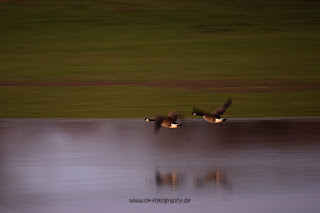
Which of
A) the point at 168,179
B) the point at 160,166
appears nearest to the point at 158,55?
the point at 160,166

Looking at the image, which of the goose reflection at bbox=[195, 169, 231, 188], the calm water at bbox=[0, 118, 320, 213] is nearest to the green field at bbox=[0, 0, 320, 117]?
the calm water at bbox=[0, 118, 320, 213]

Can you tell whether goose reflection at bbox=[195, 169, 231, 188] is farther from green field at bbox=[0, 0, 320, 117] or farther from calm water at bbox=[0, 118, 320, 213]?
green field at bbox=[0, 0, 320, 117]

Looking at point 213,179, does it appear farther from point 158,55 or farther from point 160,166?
point 158,55

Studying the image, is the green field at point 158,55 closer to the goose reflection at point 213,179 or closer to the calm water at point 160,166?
the calm water at point 160,166

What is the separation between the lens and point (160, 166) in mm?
6656

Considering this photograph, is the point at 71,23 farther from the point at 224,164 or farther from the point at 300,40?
the point at 224,164

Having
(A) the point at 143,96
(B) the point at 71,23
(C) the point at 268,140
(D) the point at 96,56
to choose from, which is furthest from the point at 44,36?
(C) the point at 268,140

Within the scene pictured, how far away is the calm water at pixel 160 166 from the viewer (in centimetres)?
527

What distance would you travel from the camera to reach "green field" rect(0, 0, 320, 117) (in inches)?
456

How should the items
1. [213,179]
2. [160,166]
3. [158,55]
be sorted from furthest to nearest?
[158,55]
[160,166]
[213,179]

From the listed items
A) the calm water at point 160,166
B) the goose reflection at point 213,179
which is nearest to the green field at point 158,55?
the calm water at point 160,166

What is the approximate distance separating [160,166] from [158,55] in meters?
9.00

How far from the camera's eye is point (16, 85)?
13023 mm

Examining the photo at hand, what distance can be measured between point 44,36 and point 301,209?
521 inches
